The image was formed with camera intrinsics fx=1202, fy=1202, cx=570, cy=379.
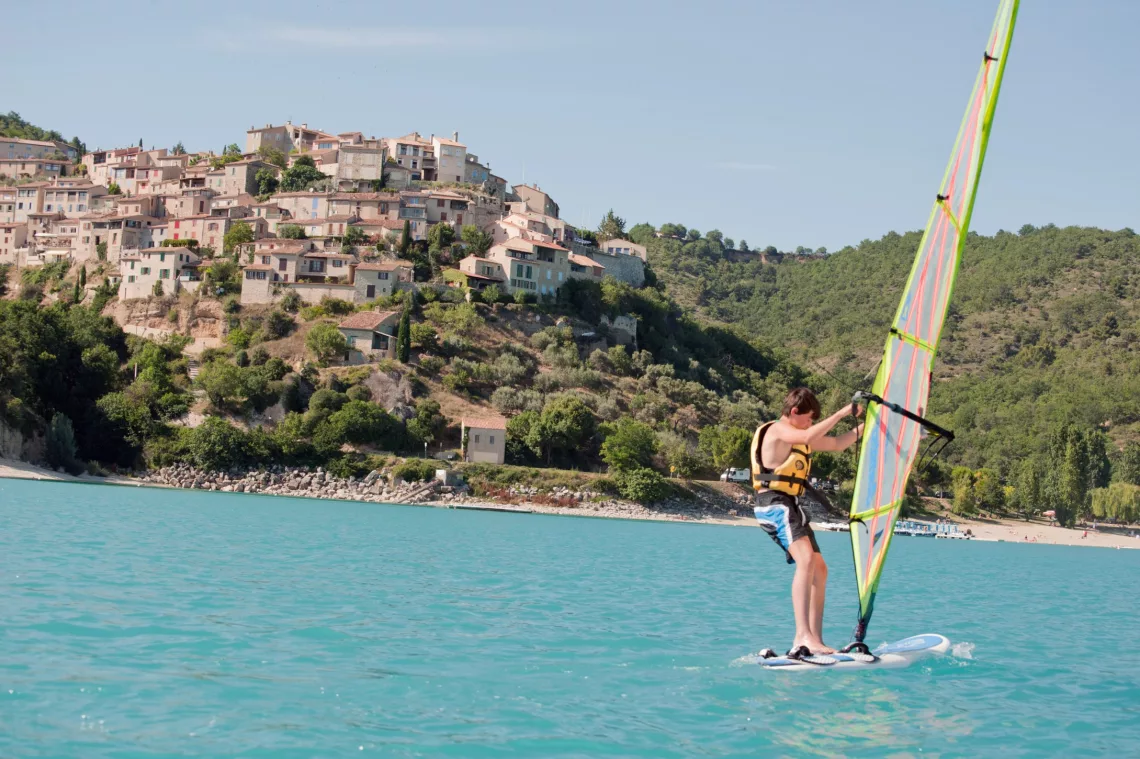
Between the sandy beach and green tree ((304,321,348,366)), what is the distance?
16.9 metres

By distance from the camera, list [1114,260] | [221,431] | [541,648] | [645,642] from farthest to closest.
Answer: [1114,260], [221,431], [645,642], [541,648]

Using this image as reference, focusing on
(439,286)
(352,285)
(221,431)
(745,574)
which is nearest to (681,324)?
(439,286)

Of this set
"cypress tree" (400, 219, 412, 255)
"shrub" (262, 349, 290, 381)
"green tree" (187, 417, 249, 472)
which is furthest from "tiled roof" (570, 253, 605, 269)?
"green tree" (187, 417, 249, 472)

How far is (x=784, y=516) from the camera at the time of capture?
12.0 m

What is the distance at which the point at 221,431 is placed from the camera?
211 ft

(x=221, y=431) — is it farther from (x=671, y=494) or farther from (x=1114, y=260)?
(x=1114, y=260)

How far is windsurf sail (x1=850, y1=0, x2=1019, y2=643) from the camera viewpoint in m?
11.2

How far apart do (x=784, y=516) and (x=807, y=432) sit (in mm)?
1004

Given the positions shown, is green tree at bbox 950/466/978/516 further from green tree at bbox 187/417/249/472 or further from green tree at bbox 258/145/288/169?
green tree at bbox 258/145/288/169

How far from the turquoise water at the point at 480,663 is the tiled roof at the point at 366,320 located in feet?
167

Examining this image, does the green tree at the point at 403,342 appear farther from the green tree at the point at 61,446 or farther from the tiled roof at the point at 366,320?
the green tree at the point at 61,446

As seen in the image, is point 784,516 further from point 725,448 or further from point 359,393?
point 359,393

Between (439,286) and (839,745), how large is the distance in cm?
7796

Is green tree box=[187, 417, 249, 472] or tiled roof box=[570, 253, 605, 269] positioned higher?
tiled roof box=[570, 253, 605, 269]
